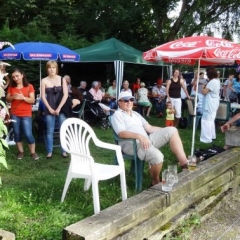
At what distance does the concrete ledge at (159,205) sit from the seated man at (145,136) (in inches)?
14.4

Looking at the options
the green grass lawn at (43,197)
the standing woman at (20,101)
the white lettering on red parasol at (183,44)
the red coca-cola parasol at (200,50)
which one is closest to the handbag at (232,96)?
the green grass lawn at (43,197)

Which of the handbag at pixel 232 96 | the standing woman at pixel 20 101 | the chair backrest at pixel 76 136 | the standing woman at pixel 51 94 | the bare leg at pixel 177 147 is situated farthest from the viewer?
the handbag at pixel 232 96

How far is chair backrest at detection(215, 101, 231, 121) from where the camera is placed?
8.40 metres

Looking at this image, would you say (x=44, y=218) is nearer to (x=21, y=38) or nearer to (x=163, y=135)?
(x=163, y=135)

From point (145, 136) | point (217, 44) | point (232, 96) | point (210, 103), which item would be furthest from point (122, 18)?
point (145, 136)

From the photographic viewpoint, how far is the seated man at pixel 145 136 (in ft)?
13.4

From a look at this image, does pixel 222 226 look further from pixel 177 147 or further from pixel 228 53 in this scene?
pixel 228 53

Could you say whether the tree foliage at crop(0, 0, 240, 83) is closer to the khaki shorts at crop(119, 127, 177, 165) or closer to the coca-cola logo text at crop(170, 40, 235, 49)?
the coca-cola logo text at crop(170, 40, 235, 49)

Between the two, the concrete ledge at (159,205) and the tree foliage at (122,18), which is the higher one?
the tree foliage at (122,18)

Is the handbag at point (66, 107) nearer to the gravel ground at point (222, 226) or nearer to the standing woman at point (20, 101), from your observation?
the standing woman at point (20, 101)

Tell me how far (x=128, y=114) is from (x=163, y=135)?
0.51 meters

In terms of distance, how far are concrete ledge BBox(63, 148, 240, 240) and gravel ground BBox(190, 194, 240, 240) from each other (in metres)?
0.16

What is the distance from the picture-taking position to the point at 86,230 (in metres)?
2.45

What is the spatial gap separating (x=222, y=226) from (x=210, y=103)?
12.9ft
